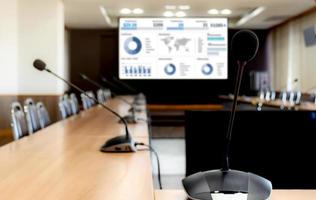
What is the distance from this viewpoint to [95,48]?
439 inches

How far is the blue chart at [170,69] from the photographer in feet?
31.3

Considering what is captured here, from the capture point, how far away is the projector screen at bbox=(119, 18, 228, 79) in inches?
372

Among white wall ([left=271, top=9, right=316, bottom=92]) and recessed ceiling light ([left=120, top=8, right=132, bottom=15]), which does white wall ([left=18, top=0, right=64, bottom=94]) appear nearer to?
recessed ceiling light ([left=120, top=8, right=132, bottom=15])

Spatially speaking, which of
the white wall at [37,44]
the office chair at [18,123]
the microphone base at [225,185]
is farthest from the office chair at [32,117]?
the white wall at [37,44]

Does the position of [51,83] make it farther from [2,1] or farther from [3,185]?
[3,185]

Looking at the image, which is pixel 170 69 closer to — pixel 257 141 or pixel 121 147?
pixel 121 147

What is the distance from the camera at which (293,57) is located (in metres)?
9.64

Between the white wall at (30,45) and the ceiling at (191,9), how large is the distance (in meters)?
0.78

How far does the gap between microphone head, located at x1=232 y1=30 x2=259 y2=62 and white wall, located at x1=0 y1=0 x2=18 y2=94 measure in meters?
5.76

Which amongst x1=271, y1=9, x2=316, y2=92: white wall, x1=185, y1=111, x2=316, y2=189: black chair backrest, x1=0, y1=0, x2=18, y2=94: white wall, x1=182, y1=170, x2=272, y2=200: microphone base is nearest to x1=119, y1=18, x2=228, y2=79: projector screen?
x1=271, y1=9, x2=316, y2=92: white wall

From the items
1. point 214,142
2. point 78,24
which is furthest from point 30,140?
point 78,24

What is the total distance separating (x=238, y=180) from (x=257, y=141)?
26 cm

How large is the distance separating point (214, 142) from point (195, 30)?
27.0 ft

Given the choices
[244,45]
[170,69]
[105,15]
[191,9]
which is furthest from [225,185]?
[170,69]
